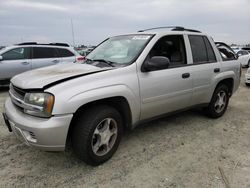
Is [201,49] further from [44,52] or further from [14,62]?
[14,62]

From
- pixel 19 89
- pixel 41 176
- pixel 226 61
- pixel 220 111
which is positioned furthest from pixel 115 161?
pixel 226 61

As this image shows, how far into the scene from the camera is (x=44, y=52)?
8.27 m

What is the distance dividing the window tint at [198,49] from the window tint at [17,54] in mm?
5907

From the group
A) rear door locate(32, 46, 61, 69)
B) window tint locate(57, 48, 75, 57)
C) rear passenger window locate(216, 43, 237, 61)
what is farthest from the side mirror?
window tint locate(57, 48, 75, 57)

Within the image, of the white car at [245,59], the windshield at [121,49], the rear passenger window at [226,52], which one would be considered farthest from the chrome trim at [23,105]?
the white car at [245,59]

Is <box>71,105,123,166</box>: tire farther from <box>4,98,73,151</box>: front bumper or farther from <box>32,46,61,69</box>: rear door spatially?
<box>32,46,61,69</box>: rear door

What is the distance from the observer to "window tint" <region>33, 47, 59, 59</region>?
26.6 ft

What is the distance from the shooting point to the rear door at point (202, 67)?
13.2 feet

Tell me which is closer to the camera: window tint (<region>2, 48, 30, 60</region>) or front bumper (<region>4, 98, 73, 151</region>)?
front bumper (<region>4, 98, 73, 151</region>)

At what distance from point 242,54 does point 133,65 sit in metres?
15.9

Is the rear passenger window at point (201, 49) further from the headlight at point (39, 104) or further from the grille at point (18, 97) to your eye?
the grille at point (18, 97)

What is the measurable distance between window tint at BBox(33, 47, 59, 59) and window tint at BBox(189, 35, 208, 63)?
226 inches

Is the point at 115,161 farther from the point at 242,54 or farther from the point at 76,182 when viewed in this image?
the point at 242,54

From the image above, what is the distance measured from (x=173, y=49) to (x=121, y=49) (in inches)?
35.2
